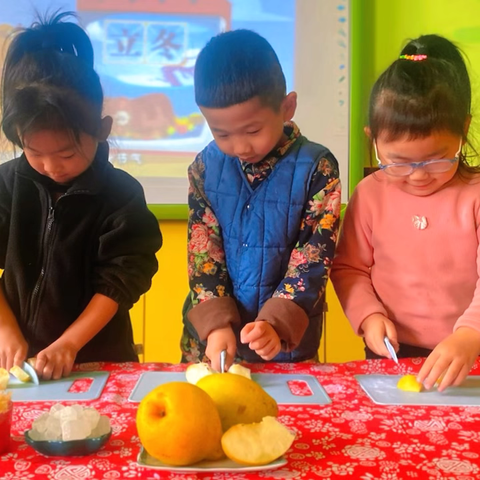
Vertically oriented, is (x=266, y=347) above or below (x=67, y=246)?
below

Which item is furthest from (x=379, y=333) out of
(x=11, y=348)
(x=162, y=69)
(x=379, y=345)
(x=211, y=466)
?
(x=162, y=69)

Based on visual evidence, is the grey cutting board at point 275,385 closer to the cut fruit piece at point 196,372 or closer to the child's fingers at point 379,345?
the cut fruit piece at point 196,372

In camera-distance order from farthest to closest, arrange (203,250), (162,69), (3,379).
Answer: (162,69), (203,250), (3,379)

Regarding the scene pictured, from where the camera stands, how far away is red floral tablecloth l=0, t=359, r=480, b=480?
0.53 m

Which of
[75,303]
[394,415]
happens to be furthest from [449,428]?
[75,303]

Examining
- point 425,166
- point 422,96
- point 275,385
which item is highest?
point 422,96

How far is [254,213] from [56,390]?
1.45 ft

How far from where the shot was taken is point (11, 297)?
103 centimetres

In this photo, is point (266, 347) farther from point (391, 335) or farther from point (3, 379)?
point (3, 379)

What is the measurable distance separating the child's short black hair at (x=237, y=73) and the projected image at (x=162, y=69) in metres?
0.82

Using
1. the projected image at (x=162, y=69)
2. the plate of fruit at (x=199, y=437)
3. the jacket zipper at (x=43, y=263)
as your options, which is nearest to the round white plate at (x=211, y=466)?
the plate of fruit at (x=199, y=437)

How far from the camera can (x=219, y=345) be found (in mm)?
872

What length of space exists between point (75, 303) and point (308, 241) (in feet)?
1.37

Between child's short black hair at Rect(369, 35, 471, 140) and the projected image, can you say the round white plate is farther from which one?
the projected image
